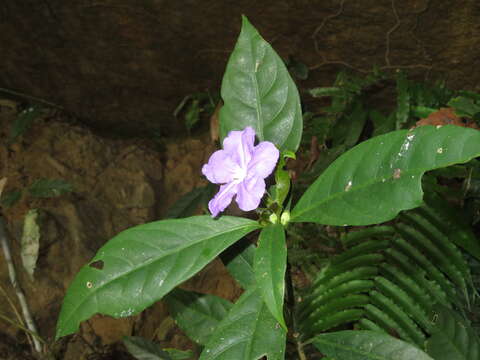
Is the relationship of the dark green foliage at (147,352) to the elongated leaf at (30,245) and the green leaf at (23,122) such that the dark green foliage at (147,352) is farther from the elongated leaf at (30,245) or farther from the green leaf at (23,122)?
the green leaf at (23,122)

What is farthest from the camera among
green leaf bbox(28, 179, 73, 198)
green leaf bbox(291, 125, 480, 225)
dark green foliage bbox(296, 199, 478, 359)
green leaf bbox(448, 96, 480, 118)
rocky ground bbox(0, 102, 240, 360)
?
green leaf bbox(28, 179, 73, 198)

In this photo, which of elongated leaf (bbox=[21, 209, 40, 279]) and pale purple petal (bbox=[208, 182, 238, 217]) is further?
elongated leaf (bbox=[21, 209, 40, 279])

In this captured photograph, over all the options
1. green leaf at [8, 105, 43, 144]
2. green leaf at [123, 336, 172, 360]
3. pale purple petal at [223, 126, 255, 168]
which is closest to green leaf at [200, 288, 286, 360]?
pale purple petal at [223, 126, 255, 168]

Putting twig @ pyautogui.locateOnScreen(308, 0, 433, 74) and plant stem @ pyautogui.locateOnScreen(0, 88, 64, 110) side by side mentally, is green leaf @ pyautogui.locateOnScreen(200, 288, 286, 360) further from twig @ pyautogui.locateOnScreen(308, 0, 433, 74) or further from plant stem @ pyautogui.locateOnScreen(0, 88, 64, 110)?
plant stem @ pyautogui.locateOnScreen(0, 88, 64, 110)

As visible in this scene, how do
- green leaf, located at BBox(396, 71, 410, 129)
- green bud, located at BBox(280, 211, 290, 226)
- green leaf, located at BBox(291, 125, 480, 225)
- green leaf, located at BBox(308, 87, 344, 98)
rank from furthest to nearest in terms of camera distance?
green leaf, located at BBox(308, 87, 344, 98) → green leaf, located at BBox(396, 71, 410, 129) → green bud, located at BBox(280, 211, 290, 226) → green leaf, located at BBox(291, 125, 480, 225)

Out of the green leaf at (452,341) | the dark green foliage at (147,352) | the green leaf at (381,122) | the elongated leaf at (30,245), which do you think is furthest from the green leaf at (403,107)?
the elongated leaf at (30,245)

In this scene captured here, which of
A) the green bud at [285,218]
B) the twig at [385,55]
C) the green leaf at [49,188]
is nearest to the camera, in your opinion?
the green bud at [285,218]
